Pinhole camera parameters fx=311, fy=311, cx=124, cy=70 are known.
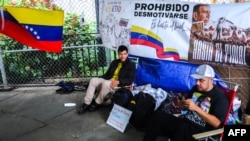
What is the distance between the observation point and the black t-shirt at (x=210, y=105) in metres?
3.21

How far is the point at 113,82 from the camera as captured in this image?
507cm

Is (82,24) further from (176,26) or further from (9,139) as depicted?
(9,139)

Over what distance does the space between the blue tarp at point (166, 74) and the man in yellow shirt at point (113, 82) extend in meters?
0.26

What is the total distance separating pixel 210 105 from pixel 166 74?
66.4 inches

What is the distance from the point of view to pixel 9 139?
4422mm

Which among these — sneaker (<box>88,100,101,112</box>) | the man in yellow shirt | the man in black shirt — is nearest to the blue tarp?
the man in yellow shirt

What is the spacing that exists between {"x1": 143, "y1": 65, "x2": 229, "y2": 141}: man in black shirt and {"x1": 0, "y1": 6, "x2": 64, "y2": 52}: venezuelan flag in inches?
94.3

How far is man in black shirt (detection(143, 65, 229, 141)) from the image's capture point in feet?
10.5

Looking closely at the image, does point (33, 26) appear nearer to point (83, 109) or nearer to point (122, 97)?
point (83, 109)

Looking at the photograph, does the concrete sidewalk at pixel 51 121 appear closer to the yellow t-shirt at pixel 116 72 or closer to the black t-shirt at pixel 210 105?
the yellow t-shirt at pixel 116 72

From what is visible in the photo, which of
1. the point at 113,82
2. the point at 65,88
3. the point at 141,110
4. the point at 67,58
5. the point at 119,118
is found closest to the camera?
the point at 141,110

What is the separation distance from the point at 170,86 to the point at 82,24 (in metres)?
2.50

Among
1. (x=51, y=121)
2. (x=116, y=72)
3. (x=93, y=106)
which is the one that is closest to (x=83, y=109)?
(x=93, y=106)

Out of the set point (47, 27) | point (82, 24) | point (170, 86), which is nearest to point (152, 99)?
point (170, 86)
